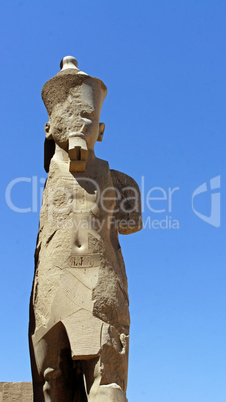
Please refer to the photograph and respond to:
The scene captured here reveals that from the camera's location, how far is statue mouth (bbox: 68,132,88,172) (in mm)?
6512

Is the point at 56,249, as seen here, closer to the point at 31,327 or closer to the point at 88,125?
the point at 31,327

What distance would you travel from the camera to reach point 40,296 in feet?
20.3

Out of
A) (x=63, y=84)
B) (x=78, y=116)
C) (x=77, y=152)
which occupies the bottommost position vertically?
(x=77, y=152)

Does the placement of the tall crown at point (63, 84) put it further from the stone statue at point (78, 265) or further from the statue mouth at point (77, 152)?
the statue mouth at point (77, 152)

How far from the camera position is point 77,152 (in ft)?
21.4

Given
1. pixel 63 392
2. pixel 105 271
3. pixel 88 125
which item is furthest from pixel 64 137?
pixel 63 392

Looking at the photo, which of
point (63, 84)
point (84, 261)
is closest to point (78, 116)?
point (63, 84)

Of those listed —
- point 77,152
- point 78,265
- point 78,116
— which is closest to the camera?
point 78,265

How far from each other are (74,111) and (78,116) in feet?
0.23

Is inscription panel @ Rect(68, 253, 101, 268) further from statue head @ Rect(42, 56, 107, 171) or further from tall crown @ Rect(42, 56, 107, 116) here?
tall crown @ Rect(42, 56, 107, 116)

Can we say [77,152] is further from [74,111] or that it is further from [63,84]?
[63,84]

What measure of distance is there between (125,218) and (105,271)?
102 centimetres

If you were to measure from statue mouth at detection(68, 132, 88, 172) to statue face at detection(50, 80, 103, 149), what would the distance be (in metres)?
0.07

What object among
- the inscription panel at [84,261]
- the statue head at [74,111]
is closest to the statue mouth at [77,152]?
the statue head at [74,111]
